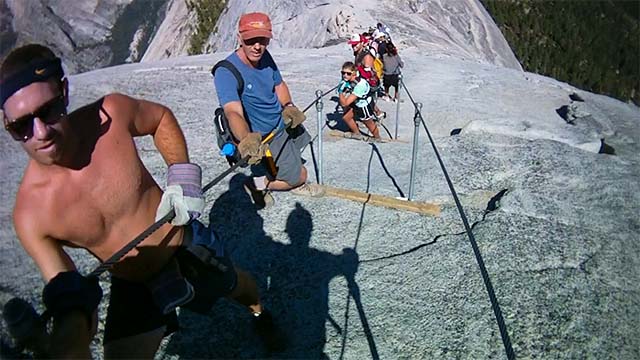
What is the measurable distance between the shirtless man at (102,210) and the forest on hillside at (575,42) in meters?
44.7

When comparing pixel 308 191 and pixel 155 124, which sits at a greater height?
pixel 155 124

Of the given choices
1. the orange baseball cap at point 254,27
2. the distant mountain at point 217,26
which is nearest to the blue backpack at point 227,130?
the orange baseball cap at point 254,27

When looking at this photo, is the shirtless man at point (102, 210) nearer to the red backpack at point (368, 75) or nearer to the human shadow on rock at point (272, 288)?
the human shadow on rock at point (272, 288)

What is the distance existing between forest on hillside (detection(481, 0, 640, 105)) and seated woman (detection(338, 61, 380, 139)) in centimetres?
3864

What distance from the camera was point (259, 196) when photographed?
18.3 ft

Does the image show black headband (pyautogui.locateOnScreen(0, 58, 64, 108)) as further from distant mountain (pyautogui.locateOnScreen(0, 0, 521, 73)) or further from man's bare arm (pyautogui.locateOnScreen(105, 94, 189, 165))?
distant mountain (pyautogui.locateOnScreen(0, 0, 521, 73))

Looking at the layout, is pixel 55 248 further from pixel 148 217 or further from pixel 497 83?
pixel 497 83

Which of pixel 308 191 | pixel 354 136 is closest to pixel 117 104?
pixel 308 191

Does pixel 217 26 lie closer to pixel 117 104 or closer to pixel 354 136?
pixel 354 136

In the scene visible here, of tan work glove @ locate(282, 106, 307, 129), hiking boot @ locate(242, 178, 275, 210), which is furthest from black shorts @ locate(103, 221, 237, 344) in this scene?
hiking boot @ locate(242, 178, 275, 210)

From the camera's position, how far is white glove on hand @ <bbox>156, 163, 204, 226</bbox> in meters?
2.63

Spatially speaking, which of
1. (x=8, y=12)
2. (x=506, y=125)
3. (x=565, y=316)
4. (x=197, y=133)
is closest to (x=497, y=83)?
(x=506, y=125)

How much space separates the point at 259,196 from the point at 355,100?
358 centimetres

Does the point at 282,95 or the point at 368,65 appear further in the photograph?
the point at 368,65
